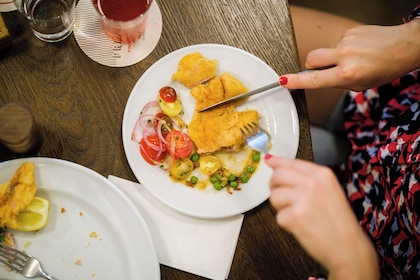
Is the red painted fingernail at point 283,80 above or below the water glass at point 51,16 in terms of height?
below

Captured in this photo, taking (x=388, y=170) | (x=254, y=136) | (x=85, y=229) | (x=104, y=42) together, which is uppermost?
(x=104, y=42)

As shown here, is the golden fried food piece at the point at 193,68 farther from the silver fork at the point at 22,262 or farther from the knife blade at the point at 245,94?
the silver fork at the point at 22,262

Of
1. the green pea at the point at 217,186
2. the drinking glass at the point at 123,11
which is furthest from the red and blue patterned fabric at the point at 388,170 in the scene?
the drinking glass at the point at 123,11

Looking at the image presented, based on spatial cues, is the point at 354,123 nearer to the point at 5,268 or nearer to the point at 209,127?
the point at 209,127

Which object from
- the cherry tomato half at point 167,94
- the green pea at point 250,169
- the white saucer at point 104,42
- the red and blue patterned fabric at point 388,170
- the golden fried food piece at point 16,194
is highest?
the white saucer at point 104,42

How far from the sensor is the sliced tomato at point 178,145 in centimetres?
141

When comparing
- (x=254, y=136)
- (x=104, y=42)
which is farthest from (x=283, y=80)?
(x=104, y=42)

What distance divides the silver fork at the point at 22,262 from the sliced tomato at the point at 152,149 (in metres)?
0.40

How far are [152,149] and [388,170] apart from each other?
0.74 meters

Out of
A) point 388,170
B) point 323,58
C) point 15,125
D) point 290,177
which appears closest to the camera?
point 290,177

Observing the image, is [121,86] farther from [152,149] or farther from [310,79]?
[310,79]

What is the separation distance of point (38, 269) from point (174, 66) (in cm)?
67

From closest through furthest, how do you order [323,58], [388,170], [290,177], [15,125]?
[290,177] < [15,125] < [323,58] < [388,170]

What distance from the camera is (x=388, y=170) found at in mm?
1541
